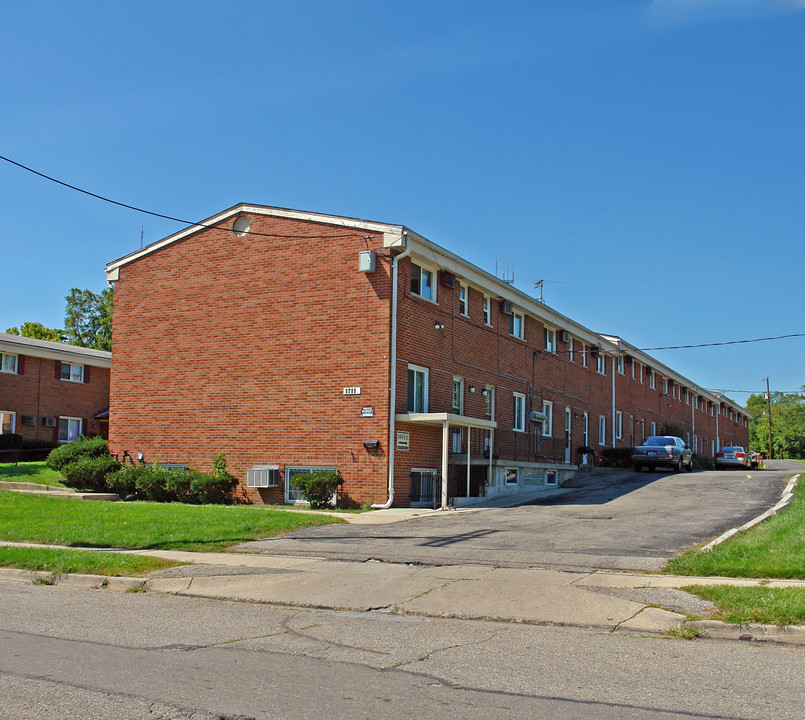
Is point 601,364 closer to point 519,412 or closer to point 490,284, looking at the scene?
point 519,412

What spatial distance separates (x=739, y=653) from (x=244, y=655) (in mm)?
4380

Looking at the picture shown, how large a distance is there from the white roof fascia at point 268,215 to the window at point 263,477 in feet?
22.8

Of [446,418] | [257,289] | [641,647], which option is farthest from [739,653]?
[257,289]

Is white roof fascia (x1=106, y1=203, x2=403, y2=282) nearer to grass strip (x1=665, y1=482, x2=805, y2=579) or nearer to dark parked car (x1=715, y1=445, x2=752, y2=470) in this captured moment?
grass strip (x1=665, y1=482, x2=805, y2=579)

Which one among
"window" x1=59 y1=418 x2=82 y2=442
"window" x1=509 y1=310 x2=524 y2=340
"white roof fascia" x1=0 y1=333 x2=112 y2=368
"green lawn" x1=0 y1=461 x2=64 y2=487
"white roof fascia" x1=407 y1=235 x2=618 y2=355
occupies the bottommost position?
"green lawn" x1=0 y1=461 x2=64 y2=487

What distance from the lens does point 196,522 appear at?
1656cm

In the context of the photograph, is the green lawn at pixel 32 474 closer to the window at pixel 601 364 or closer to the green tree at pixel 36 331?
the window at pixel 601 364

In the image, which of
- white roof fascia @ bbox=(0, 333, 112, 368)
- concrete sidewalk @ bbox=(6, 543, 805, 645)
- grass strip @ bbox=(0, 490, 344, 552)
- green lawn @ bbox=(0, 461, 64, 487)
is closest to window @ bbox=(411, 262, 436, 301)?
grass strip @ bbox=(0, 490, 344, 552)

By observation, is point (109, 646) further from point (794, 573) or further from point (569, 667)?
point (794, 573)

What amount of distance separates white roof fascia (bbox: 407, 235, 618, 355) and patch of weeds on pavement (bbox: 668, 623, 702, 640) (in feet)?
49.4

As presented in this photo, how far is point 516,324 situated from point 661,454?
379 inches

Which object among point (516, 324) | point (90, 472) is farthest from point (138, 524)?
point (516, 324)

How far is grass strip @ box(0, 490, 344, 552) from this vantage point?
14523 mm

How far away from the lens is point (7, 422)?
3475 centimetres
